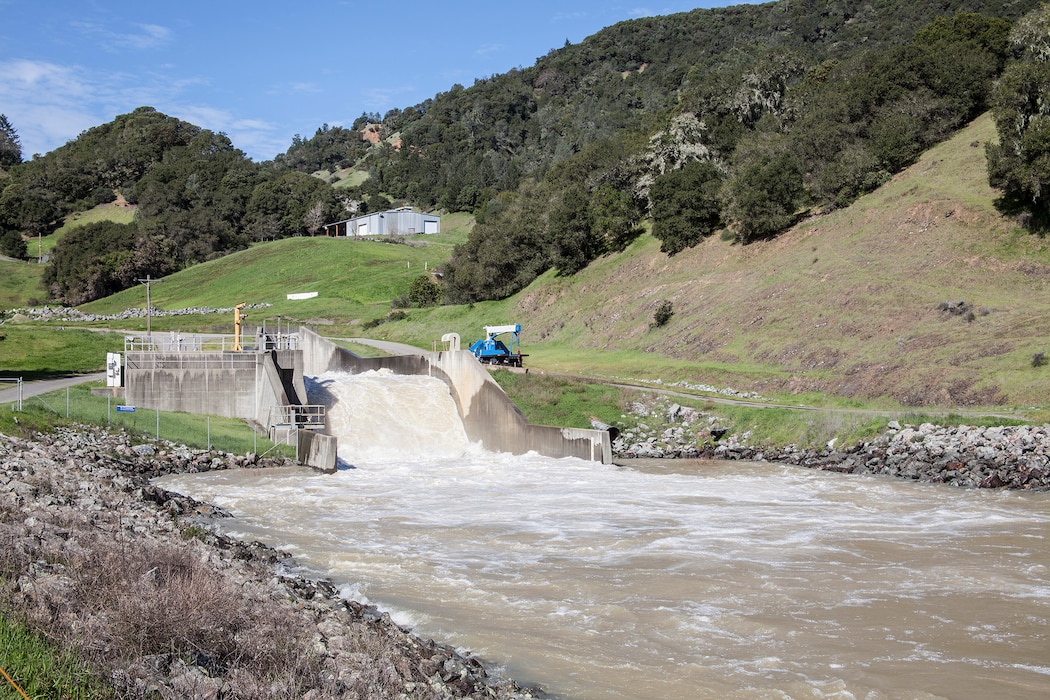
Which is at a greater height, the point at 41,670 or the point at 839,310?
the point at 839,310

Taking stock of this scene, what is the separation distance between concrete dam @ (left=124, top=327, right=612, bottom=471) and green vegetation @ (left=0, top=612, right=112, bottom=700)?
23.6m

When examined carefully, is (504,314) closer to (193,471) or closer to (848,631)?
(193,471)

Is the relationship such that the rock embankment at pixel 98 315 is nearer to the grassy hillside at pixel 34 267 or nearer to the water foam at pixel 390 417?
the grassy hillside at pixel 34 267

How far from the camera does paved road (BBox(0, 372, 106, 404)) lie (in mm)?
33531

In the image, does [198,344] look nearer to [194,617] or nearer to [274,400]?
[274,400]

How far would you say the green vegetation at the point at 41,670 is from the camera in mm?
8000

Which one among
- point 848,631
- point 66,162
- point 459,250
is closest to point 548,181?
point 459,250

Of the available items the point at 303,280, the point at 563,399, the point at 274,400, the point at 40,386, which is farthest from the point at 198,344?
the point at 303,280

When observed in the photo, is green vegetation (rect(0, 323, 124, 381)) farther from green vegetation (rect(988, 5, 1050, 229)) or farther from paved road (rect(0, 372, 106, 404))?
green vegetation (rect(988, 5, 1050, 229))

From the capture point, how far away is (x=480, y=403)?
3997 cm

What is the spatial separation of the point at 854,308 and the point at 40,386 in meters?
36.9

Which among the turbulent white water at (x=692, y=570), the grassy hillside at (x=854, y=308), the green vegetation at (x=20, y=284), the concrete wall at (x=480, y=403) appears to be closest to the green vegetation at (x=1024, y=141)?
the grassy hillside at (x=854, y=308)

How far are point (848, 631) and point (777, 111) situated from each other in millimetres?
71314

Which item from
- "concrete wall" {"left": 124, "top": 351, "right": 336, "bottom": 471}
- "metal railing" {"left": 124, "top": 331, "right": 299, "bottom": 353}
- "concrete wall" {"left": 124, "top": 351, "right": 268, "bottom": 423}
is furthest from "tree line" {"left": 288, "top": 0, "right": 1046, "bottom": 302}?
"concrete wall" {"left": 124, "top": 351, "right": 268, "bottom": 423}
